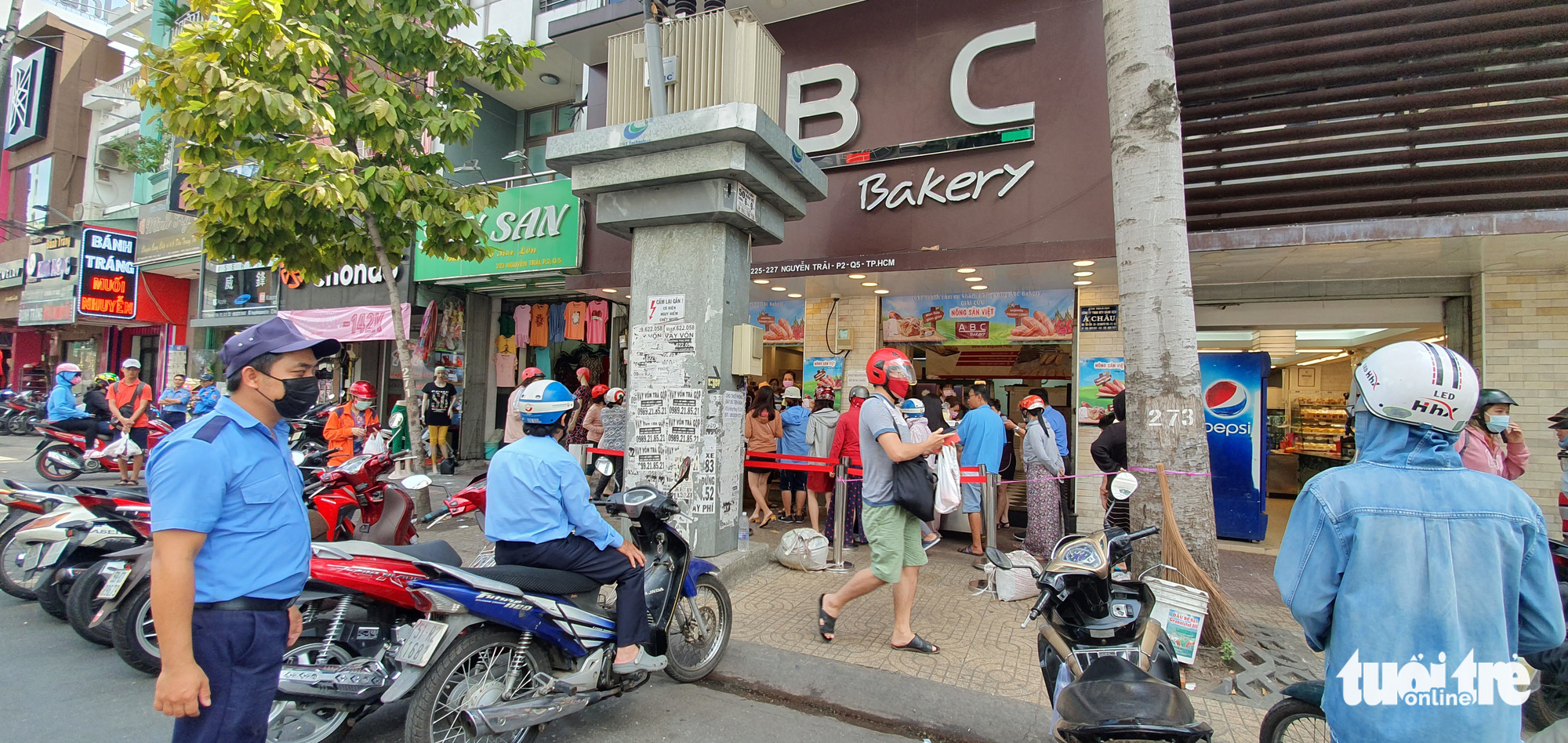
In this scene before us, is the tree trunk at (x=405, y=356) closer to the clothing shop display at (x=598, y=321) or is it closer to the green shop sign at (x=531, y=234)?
the green shop sign at (x=531, y=234)

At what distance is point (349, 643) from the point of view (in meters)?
3.22

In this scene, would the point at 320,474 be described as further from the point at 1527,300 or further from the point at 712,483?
the point at 1527,300

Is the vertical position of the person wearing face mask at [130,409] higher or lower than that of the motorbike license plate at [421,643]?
higher

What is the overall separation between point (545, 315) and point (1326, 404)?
13.9 meters

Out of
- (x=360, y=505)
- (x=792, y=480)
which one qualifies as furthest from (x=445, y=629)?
(x=792, y=480)

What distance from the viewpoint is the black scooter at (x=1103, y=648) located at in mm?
2336

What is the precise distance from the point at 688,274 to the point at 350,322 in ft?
31.9

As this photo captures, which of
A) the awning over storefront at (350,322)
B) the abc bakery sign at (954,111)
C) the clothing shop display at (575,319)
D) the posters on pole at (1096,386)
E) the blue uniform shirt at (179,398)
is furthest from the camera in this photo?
the awning over storefront at (350,322)

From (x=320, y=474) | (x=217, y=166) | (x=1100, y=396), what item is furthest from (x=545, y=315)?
(x=1100, y=396)

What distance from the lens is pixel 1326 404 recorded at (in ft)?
39.1

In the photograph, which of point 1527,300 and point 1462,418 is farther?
point 1527,300

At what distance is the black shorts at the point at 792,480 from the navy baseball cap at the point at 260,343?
270 inches

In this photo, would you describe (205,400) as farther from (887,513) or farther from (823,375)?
(887,513)

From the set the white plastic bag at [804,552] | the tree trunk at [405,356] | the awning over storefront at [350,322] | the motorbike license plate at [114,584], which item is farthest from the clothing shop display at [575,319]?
the motorbike license plate at [114,584]
